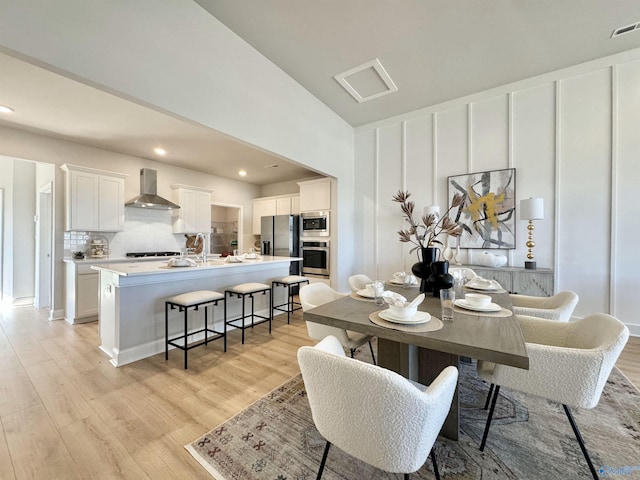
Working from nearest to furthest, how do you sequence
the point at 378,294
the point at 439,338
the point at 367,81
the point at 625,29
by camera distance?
the point at 439,338 → the point at 378,294 → the point at 625,29 → the point at 367,81

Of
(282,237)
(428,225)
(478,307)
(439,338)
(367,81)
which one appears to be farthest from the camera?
(282,237)

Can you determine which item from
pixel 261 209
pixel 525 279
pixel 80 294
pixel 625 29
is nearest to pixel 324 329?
pixel 525 279

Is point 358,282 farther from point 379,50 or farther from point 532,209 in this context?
point 379,50

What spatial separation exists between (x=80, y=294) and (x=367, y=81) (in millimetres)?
5116

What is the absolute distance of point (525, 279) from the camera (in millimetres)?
3238

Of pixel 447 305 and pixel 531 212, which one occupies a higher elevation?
pixel 531 212

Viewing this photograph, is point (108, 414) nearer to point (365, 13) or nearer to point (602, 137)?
point (365, 13)

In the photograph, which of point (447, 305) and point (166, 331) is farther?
point (166, 331)

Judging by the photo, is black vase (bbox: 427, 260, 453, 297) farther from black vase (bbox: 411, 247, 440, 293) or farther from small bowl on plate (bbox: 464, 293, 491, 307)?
small bowl on plate (bbox: 464, 293, 491, 307)

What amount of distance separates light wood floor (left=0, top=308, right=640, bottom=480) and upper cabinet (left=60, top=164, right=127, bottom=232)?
5.63ft

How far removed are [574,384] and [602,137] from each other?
11.9 feet

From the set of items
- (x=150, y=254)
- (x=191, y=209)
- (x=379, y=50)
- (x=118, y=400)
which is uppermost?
(x=379, y=50)

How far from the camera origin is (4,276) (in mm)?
4918

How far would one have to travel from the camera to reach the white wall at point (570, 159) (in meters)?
3.08
